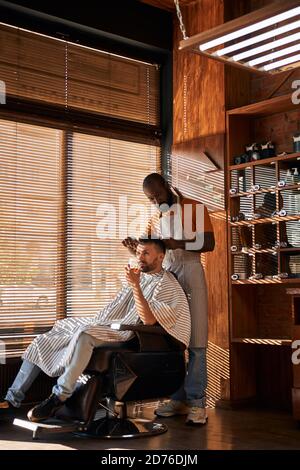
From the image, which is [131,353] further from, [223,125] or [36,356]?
[223,125]

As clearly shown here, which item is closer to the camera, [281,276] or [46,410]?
[46,410]

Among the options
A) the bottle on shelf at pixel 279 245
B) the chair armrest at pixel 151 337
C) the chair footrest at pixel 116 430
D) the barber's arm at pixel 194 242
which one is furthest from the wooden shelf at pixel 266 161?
the chair footrest at pixel 116 430

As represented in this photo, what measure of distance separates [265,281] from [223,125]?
48.6 inches

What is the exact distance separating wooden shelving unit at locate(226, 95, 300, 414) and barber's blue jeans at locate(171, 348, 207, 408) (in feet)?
1.52

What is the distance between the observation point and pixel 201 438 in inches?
142

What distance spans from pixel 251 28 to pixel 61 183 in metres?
2.22

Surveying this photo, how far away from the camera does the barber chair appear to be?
3.39 meters

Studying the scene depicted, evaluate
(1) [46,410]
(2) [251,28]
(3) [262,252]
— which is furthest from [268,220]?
(1) [46,410]

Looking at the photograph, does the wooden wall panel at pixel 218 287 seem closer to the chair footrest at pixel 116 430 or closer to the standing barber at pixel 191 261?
the standing barber at pixel 191 261

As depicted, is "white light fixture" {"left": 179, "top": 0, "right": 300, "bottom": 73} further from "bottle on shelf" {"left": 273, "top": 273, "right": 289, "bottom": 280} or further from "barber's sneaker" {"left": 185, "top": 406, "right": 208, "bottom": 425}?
"barber's sneaker" {"left": 185, "top": 406, "right": 208, "bottom": 425}

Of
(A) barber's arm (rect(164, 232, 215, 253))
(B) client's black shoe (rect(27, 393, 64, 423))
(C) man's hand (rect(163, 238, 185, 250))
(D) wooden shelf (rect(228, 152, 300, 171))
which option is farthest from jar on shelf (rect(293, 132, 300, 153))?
(B) client's black shoe (rect(27, 393, 64, 423))

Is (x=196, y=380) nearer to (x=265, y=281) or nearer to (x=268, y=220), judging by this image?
(x=265, y=281)

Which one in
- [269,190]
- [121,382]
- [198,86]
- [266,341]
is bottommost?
[121,382]
